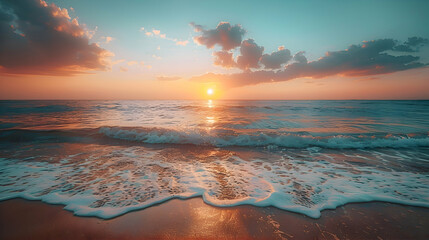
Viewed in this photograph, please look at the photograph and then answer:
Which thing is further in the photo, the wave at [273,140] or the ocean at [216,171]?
the wave at [273,140]

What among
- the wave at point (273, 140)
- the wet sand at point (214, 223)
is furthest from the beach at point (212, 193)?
the wave at point (273, 140)

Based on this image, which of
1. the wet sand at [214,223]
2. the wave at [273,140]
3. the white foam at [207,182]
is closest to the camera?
the wet sand at [214,223]

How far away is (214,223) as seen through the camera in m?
2.38

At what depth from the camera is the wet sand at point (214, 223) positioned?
7.12 feet

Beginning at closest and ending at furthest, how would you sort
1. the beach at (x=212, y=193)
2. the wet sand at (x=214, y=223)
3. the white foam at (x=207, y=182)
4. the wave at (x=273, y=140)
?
the wet sand at (x=214, y=223) → the beach at (x=212, y=193) → the white foam at (x=207, y=182) → the wave at (x=273, y=140)

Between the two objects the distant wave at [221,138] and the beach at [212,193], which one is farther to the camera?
the distant wave at [221,138]

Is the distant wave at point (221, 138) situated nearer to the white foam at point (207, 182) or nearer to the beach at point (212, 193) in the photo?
the beach at point (212, 193)

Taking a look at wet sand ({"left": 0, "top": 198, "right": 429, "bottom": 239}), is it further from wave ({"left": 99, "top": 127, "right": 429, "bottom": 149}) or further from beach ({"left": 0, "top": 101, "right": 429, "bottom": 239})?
wave ({"left": 99, "top": 127, "right": 429, "bottom": 149})

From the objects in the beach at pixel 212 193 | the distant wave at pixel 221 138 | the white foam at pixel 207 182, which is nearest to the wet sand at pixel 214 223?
the beach at pixel 212 193

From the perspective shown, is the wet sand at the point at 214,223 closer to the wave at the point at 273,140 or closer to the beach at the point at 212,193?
the beach at the point at 212,193

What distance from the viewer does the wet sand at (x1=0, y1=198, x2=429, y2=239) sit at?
2170 millimetres

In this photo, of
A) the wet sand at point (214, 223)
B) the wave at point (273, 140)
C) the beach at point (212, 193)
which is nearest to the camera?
the wet sand at point (214, 223)

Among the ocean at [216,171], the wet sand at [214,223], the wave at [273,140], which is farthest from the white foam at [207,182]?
the wave at [273,140]

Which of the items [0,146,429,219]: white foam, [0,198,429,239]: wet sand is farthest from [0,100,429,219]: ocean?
[0,198,429,239]: wet sand
